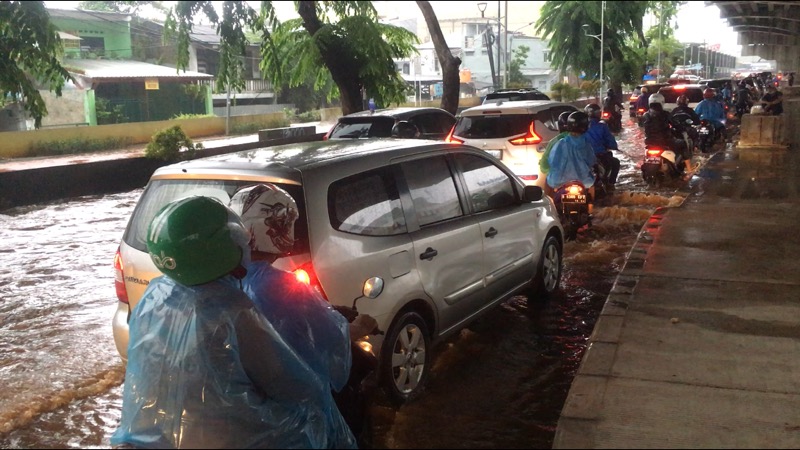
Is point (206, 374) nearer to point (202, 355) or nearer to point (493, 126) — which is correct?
point (202, 355)

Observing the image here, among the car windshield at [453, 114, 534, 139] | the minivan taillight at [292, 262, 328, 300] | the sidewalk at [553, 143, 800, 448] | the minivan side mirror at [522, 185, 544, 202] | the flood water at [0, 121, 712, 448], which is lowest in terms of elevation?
the flood water at [0, 121, 712, 448]

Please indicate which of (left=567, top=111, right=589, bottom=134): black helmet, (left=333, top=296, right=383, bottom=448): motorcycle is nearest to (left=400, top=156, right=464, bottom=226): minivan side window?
(left=333, top=296, right=383, bottom=448): motorcycle

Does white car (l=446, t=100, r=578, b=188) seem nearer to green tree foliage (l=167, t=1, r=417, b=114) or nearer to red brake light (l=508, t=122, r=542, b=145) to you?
red brake light (l=508, t=122, r=542, b=145)

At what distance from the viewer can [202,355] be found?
232cm

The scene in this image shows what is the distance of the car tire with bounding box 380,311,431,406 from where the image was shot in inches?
178

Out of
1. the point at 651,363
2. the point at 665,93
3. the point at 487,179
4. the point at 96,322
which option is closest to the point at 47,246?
the point at 96,322

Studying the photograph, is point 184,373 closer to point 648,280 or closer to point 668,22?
point 648,280

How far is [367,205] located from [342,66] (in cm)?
1348

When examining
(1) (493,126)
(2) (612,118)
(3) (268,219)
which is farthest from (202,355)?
(2) (612,118)

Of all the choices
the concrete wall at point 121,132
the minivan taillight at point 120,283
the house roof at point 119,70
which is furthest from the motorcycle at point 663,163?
the house roof at point 119,70

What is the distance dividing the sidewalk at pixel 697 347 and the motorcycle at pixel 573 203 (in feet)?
2.57

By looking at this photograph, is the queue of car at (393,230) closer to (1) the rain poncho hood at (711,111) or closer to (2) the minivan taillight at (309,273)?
(2) the minivan taillight at (309,273)

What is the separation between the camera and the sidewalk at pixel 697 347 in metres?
3.93

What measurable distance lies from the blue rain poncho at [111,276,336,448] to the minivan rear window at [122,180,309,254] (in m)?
1.63
